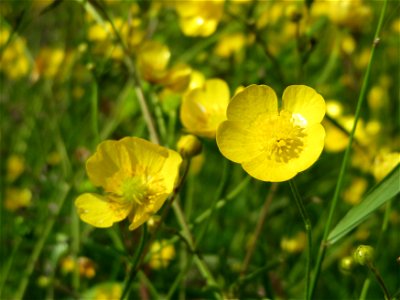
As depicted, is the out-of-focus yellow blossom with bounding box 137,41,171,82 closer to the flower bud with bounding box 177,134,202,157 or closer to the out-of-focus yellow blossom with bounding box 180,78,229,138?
the out-of-focus yellow blossom with bounding box 180,78,229,138

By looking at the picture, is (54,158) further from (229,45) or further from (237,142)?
(237,142)

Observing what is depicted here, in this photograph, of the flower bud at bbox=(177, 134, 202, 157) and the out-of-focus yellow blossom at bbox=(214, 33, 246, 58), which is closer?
the flower bud at bbox=(177, 134, 202, 157)

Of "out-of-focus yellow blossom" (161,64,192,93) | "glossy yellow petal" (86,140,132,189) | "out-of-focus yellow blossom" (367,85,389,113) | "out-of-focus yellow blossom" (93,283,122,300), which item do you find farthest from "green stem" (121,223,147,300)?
"out-of-focus yellow blossom" (367,85,389,113)

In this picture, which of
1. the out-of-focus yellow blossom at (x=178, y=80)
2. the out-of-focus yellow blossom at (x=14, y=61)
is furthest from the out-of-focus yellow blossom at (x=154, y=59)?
the out-of-focus yellow blossom at (x=14, y=61)

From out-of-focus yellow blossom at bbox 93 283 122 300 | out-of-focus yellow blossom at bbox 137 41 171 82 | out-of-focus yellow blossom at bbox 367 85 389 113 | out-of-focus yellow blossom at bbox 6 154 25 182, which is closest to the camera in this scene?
out-of-focus yellow blossom at bbox 93 283 122 300

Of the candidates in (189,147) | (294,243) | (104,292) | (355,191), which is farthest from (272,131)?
(355,191)

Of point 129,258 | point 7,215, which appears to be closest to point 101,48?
point 7,215

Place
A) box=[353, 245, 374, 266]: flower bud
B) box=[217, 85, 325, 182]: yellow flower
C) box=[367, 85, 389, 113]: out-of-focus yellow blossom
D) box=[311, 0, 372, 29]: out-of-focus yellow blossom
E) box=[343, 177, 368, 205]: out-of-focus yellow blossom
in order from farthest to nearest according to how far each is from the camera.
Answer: box=[367, 85, 389, 113]: out-of-focus yellow blossom → box=[343, 177, 368, 205]: out-of-focus yellow blossom → box=[311, 0, 372, 29]: out-of-focus yellow blossom → box=[217, 85, 325, 182]: yellow flower → box=[353, 245, 374, 266]: flower bud
